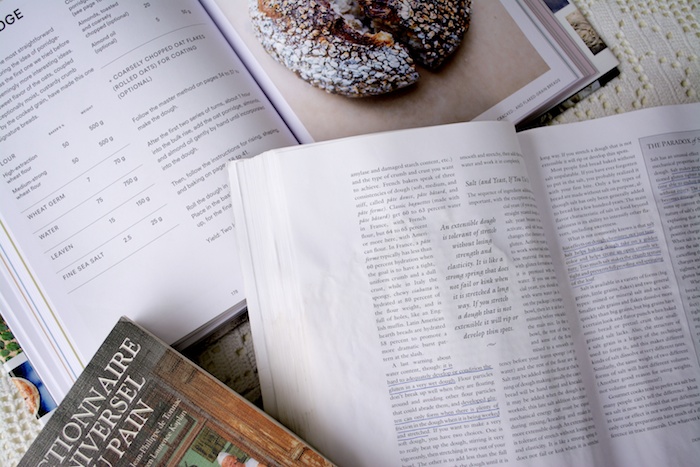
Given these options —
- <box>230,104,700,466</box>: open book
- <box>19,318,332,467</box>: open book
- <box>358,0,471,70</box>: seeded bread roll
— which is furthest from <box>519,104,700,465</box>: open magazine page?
<box>19,318,332,467</box>: open book

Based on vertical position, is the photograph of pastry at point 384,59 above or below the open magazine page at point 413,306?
above

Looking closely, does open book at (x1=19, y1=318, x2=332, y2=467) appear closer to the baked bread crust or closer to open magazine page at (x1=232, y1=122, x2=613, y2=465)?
open magazine page at (x1=232, y1=122, x2=613, y2=465)

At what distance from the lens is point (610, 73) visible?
50 cm

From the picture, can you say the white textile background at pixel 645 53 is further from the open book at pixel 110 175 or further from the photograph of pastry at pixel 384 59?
the open book at pixel 110 175

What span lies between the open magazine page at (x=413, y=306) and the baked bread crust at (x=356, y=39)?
0.08 metres

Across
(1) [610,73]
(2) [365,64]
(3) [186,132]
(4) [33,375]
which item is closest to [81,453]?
(4) [33,375]

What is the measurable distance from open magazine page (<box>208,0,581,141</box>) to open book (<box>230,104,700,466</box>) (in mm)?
74

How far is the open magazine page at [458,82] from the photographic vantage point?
0.48 meters

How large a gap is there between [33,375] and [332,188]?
0.33 m

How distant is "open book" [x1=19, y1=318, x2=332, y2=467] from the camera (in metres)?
0.36

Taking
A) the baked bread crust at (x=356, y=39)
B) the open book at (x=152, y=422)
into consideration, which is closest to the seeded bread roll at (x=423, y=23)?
the baked bread crust at (x=356, y=39)

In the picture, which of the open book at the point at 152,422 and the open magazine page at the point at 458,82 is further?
the open magazine page at the point at 458,82

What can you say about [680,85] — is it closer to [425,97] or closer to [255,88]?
[425,97]

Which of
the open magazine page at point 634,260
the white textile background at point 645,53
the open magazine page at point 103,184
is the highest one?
the white textile background at point 645,53
